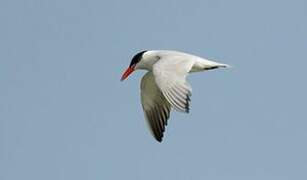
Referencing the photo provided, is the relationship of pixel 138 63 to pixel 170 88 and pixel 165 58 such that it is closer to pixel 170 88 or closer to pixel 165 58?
pixel 165 58

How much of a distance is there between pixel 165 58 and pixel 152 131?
6.23ft

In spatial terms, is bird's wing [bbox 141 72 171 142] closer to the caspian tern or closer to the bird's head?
the caspian tern

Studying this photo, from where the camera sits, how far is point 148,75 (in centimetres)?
1945

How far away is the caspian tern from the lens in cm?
1565

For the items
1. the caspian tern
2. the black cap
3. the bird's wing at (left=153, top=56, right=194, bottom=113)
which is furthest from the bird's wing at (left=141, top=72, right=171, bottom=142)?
the bird's wing at (left=153, top=56, right=194, bottom=113)

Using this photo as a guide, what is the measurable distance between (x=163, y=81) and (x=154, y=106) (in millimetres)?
3329

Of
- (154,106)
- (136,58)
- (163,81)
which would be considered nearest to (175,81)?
(163,81)

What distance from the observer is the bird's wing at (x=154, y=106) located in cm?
1912

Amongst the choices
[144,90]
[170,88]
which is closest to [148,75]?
[144,90]

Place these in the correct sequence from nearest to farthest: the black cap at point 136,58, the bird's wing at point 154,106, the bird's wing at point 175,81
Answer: the bird's wing at point 175,81 < the bird's wing at point 154,106 < the black cap at point 136,58

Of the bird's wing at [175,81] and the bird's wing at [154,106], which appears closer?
the bird's wing at [175,81]

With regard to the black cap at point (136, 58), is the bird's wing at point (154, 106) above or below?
below

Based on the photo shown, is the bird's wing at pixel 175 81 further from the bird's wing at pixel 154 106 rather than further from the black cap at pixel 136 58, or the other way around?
the black cap at pixel 136 58

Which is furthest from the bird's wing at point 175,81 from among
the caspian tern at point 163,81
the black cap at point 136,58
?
the black cap at point 136,58
